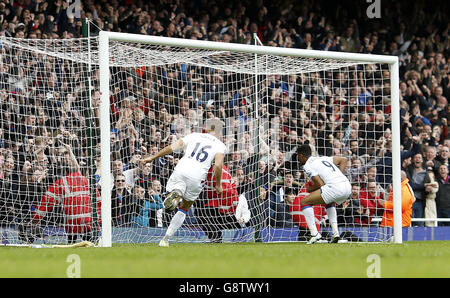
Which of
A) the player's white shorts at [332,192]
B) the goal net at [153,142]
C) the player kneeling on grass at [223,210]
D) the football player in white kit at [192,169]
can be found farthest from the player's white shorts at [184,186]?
the player's white shorts at [332,192]

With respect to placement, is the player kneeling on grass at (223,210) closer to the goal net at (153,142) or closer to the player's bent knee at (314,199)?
the goal net at (153,142)

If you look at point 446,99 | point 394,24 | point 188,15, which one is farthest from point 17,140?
point 394,24

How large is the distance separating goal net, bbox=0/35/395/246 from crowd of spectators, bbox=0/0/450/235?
34 mm

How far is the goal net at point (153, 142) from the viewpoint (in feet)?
37.3

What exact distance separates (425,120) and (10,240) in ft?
34.6

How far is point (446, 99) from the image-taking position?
1961cm

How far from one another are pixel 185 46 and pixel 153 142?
2.13 m

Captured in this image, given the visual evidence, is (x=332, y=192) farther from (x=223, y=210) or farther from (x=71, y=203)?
(x=71, y=203)

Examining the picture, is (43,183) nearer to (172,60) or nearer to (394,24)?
(172,60)

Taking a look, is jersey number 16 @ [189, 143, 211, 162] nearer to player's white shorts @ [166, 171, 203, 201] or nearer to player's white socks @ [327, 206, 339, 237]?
player's white shorts @ [166, 171, 203, 201]

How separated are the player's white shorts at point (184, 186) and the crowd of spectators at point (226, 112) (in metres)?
1.55

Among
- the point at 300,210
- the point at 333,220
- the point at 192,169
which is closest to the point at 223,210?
the point at 300,210

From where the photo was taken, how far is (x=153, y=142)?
41.3ft

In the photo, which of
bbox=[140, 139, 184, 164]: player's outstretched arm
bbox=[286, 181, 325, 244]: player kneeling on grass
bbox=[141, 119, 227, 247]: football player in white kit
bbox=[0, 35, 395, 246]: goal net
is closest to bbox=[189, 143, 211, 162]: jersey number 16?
bbox=[141, 119, 227, 247]: football player in white kit
